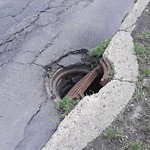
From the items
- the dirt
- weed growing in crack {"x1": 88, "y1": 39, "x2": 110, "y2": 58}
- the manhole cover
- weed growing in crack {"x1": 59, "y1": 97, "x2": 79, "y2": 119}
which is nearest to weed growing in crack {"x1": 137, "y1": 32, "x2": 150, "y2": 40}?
weed growing in crack {"x1": 88, "y1": 39, "x2": 110, "y2": 58}

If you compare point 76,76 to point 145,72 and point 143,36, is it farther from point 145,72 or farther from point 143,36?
point 143,36

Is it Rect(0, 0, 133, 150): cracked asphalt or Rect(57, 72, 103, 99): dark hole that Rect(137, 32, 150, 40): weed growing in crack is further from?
Rect(57, 72, 103, 99): dark hole

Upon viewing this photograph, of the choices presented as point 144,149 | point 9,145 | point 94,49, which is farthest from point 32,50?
point 144,149

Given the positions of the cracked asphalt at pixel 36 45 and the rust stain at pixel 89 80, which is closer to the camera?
the cracked asphalt at pixel 36 45

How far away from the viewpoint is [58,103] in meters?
4.18

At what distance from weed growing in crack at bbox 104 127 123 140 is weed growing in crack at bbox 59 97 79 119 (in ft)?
1.77

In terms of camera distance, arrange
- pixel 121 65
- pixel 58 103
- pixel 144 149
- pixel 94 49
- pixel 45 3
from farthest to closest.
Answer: pixel 45 3 → pixel 94 49 → pixel 121 65 → pixel 58 103 → pixel 144 149

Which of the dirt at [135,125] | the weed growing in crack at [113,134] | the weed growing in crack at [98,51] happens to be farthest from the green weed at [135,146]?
the weed growing in crack at [98,51]

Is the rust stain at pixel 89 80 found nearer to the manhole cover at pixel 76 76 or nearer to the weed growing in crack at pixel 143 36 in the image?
the manhole cover at pixel 76 76

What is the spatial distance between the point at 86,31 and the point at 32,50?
91 centimetres

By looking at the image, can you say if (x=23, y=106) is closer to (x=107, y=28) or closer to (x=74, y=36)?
(x=74, y=36)

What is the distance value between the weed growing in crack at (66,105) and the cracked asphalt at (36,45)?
0.08m

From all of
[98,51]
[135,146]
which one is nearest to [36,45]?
[98,51]

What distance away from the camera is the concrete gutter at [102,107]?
369cm
